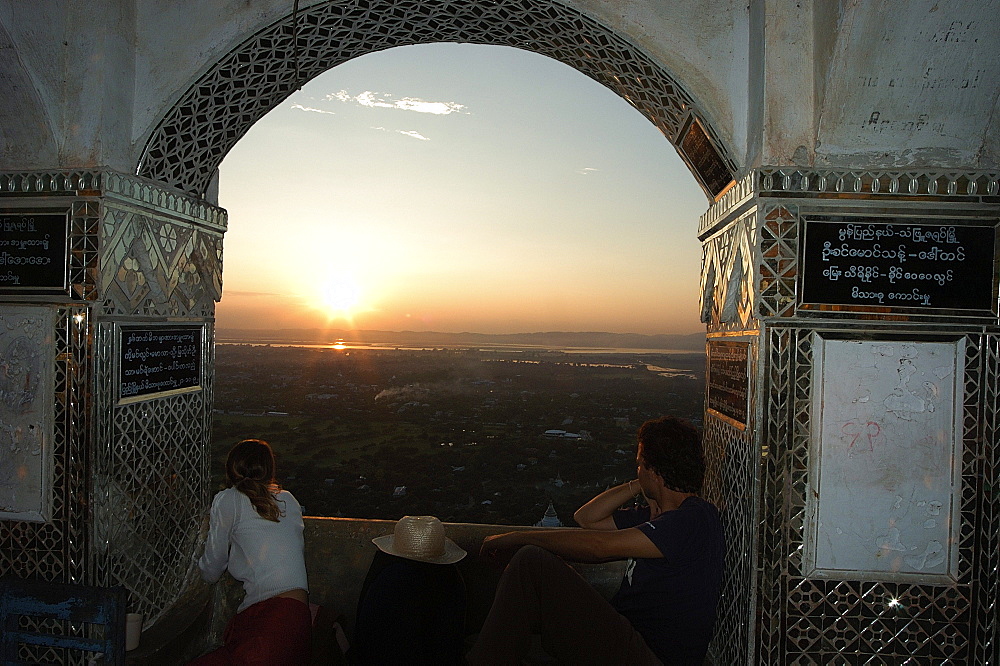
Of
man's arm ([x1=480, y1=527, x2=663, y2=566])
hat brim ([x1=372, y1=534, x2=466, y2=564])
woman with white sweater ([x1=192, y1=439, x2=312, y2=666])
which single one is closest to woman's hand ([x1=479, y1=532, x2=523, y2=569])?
man's arm ([x1=480, y1=527, x2=663, y2=566])

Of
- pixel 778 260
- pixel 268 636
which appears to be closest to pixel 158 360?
pixel 268 636

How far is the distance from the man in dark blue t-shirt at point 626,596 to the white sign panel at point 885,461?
0.62 metres

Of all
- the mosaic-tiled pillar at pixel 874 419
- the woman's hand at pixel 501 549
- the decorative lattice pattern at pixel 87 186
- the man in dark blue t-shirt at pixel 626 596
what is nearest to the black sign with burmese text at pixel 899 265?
the mosaic-tiled pillar at pixel 874 419

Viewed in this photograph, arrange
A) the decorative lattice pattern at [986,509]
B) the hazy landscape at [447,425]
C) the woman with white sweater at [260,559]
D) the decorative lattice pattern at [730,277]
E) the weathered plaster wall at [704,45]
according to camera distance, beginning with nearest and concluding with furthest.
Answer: the woman with white sweater at [260,559] < the decorative lattice pattern at [986,509] < the decorative lattice pattern at [730,277] < the weathered plaster wall at [704,45] < the hazy landscape at [447,425]

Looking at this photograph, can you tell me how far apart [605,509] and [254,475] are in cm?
167

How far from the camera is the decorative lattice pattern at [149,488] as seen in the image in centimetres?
304

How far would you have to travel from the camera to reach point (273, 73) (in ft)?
11.2

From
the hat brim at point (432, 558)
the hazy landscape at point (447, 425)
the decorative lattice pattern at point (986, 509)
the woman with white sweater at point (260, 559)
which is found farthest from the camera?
the hazy landscape at point (447, 425)

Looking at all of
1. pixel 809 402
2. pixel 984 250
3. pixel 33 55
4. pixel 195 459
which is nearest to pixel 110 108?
pixel 33 55

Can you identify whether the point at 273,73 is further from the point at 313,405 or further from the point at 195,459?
the point at 313,405

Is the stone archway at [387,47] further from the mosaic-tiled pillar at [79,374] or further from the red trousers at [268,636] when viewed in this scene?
the red trousers at [268,636]

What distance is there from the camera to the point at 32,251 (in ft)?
10.00

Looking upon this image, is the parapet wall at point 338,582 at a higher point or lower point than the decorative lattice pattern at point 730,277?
lower

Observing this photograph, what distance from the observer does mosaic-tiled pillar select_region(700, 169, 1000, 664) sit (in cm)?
267
